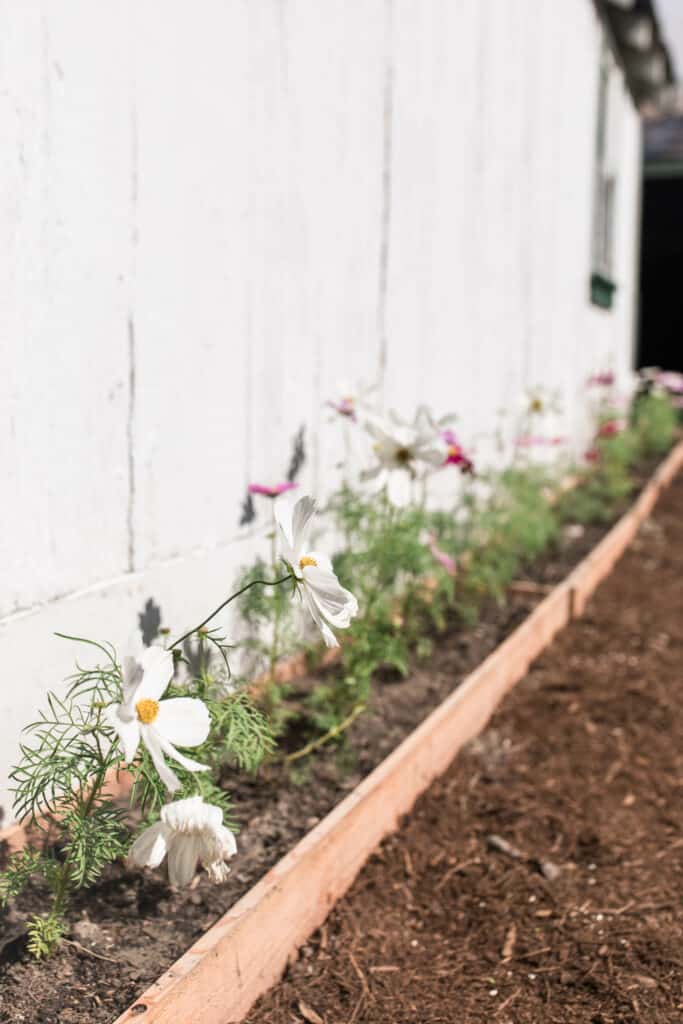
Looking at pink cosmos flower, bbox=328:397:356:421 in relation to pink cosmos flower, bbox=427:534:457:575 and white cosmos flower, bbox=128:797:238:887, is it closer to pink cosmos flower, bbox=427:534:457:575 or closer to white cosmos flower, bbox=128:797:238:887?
pink cosmos flower, bbox=427:534:457:575

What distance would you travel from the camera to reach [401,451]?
9.25 feet

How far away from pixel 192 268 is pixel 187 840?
142 cm

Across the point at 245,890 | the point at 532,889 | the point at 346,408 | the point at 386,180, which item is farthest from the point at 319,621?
the point at 386,180

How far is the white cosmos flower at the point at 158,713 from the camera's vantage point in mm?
1534

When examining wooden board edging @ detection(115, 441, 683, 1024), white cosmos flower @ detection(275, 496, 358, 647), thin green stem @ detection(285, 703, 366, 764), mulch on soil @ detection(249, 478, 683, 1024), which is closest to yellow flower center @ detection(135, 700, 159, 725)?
white cosmos flower @ detection(275, 496, 358, 647)

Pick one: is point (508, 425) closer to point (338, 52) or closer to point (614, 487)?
point (614, 487)

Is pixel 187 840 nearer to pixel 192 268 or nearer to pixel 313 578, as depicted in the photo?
pixel 313 578

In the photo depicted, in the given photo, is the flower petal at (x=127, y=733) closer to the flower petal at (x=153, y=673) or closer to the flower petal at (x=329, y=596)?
the flower petal at (x=153, y=673)

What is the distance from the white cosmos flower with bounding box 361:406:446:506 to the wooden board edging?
0.65m

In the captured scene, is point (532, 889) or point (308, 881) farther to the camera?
point (532, 889)

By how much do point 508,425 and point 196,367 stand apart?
3255 millimetres

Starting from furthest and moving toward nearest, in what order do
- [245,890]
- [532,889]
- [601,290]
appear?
[601,290] → [532,889] → [245,890]

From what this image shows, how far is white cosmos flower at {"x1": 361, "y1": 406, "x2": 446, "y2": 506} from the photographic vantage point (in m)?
2.78

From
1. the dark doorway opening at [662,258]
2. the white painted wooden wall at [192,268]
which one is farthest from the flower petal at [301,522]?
the dark doorway opening at [662,258]
